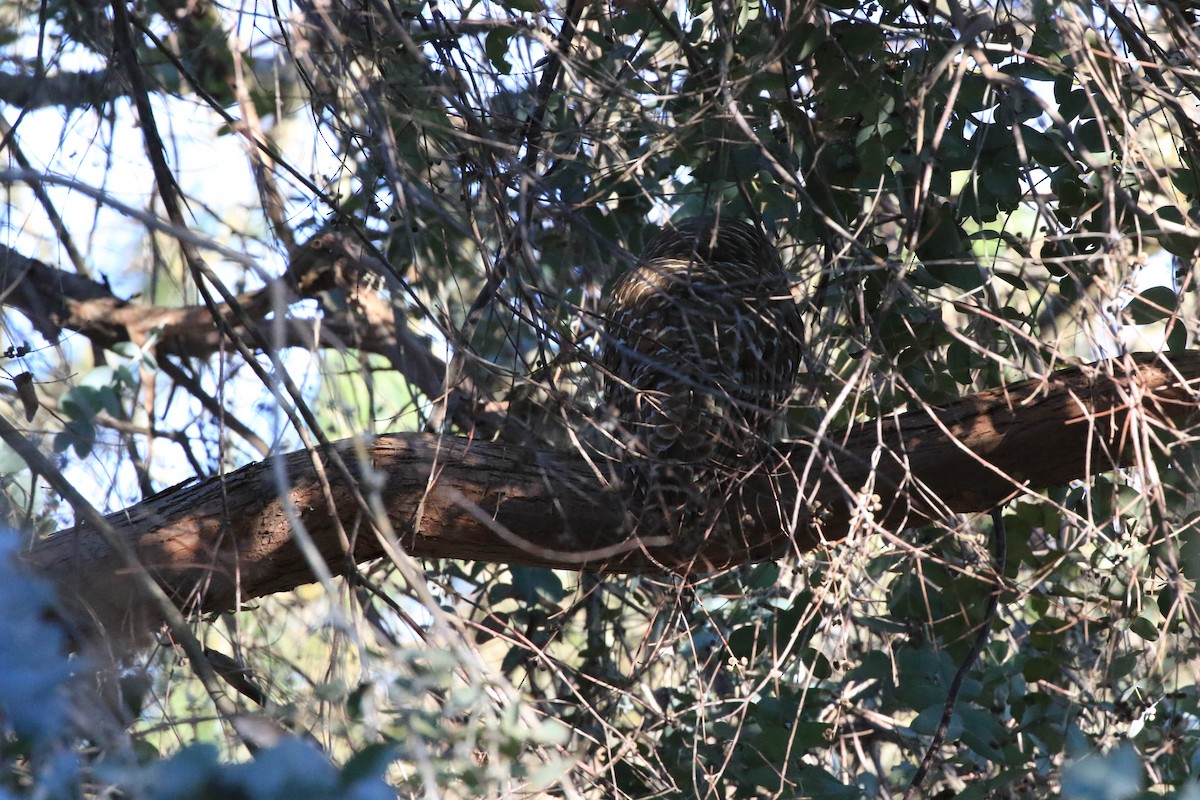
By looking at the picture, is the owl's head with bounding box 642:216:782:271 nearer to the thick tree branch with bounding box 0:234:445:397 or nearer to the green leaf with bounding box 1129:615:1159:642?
the thick tree branch with bounding box 0:234:445:397

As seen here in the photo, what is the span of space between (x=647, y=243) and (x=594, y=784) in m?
1.73

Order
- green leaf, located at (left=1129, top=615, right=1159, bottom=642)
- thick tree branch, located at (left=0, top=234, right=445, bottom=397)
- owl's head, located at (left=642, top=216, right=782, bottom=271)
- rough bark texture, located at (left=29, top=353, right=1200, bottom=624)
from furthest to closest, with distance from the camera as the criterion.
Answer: thick tree branch, located at (left=0, top=234, right=445, bottom=397) < owl's head, located at (left=642, top=216, right=782, bottom=271) < green leaf, located at (left=1129, top=615, right=1159, bottom=642) < rough bark texture, located at (left=29, top=353, right=1200, bottom=624)

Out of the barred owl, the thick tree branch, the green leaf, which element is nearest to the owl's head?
the barred owl

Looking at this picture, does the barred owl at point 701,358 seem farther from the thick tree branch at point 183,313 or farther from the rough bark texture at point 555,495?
the thick tree branch at point 183,313

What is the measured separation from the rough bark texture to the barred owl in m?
0.12

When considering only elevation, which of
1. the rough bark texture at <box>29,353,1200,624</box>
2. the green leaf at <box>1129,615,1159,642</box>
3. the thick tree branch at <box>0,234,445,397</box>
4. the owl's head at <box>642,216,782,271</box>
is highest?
the thick tree branch at <box>0,234,445,397</box>

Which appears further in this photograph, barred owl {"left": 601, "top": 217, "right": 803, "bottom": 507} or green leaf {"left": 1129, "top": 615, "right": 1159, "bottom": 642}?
green leaf {"left": 1129, "top": 615, "right": 1159, "bottom": 642}

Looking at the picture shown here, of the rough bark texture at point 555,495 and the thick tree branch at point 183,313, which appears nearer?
the rough bark texture at point 555,495

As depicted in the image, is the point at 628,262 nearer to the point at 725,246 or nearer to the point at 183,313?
the point at 725,246

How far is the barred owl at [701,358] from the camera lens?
1.95 m

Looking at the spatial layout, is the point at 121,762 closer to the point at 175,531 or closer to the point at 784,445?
the point at 175,531

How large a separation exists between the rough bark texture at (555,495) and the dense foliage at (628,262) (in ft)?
0.30

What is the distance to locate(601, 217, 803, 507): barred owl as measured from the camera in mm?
1954

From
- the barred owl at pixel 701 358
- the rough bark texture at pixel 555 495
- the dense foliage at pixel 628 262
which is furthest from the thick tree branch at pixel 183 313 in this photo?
the rough bark texture at pixel 555 495
